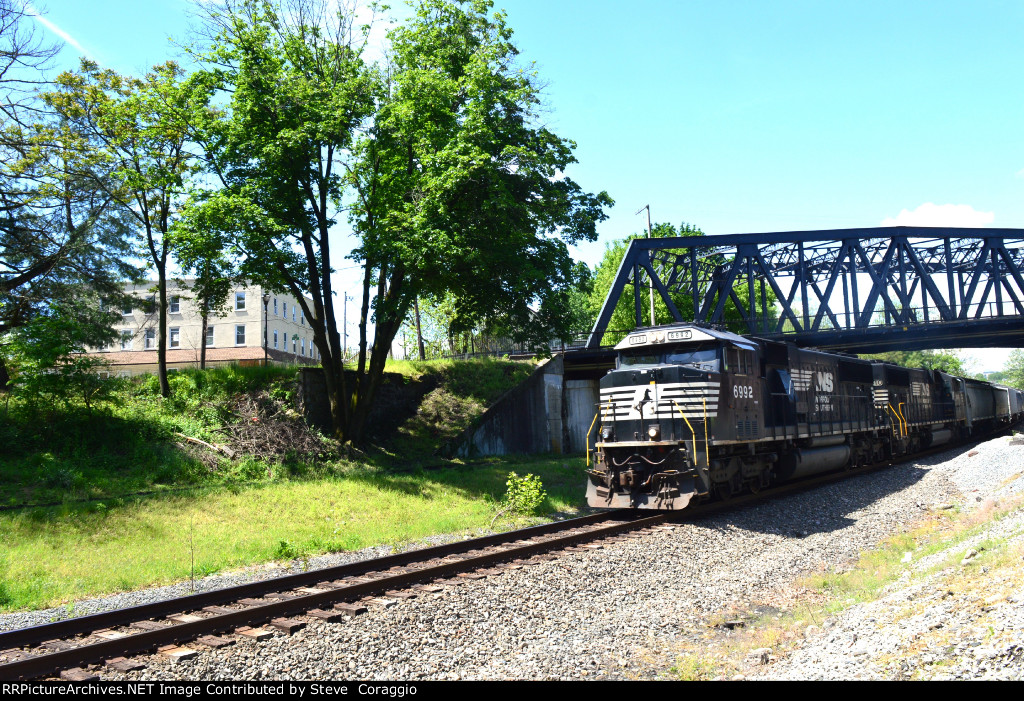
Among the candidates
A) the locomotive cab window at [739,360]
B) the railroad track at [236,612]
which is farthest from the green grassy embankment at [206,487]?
the locomotive cab window at [739,360]

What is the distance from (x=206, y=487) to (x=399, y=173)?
35.5 feet

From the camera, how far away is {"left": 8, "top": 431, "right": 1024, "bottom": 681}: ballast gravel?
20.1 ft

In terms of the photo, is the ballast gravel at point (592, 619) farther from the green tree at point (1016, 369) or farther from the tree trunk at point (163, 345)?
the green tree at point (1016, 369)

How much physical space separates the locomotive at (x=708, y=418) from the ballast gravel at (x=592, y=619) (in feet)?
4.31

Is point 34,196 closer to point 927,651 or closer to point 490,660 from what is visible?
point 490,660

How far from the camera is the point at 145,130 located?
2030cm

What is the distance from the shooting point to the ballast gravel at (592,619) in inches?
241

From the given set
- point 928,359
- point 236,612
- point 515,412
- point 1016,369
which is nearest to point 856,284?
point 515,412

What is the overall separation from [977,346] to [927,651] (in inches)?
1521

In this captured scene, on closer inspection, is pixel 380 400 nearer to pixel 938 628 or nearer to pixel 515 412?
pixel 515 412

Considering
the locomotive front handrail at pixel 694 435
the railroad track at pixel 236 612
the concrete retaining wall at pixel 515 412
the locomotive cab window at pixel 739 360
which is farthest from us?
the concrete retaining wall at pixel 515 412

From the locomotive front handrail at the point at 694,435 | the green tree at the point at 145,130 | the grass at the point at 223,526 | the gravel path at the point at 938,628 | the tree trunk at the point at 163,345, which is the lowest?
the grass at the point at 223,526

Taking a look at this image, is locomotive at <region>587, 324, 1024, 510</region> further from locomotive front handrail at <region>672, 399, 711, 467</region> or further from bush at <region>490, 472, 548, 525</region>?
bush at <region>490, 472, 548, 525</region>

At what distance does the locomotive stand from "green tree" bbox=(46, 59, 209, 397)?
14093 millimetres
